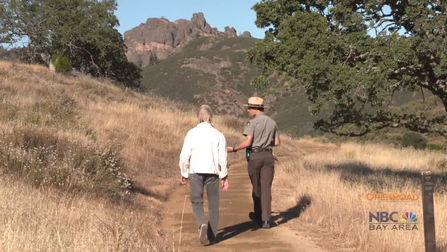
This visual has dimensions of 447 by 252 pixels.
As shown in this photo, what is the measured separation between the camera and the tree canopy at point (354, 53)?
30.1 ft

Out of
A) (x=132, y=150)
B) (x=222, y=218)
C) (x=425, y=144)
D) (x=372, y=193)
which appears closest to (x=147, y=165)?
(x=132, y=150)

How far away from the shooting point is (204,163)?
663 cm

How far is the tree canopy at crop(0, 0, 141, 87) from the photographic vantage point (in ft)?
110

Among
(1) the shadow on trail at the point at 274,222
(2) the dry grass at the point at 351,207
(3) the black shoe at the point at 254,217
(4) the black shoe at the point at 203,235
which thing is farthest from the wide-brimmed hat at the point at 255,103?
(4) the black shoe at the point at 203,235

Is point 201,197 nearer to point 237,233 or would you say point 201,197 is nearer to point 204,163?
point 204,163

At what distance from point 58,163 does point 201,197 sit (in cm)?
289

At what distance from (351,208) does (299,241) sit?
6.10 ft

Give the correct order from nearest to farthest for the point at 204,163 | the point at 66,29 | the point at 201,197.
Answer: the point at 204,163
the point at 201,197
the point at 66,29

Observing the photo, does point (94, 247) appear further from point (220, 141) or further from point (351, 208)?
point (351, 208)

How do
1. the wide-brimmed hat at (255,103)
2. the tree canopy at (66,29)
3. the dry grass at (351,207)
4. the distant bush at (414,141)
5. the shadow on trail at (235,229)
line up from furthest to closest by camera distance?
the distant bush at (414,141) → the tree canopy at (66,29) → the wide-brimmed hat at (255,103) → the shadow on trail at (235,229) → the dry grass at (351,207)

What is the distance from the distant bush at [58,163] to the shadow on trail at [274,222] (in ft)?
6.64

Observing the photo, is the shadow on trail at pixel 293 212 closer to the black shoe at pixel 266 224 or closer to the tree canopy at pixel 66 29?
the black shoe at pixel 266 224

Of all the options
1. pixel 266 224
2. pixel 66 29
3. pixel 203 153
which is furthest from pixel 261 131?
pixel 66 29

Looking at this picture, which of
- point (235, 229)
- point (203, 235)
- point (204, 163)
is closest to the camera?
point (203, 235)
